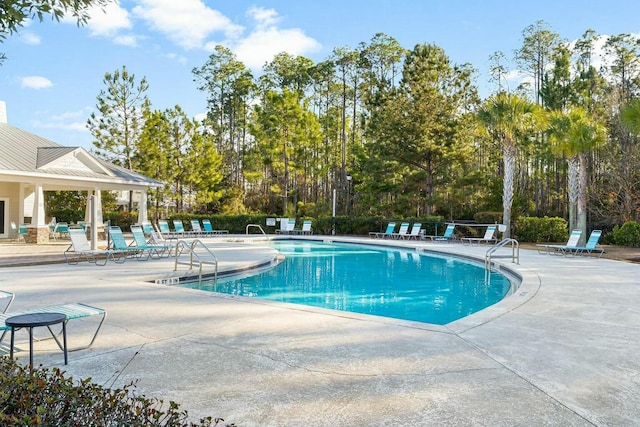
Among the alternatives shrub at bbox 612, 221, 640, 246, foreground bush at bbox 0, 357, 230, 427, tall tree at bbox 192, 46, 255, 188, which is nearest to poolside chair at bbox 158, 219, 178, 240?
tall tree at bbox 192, 46, 255, 188

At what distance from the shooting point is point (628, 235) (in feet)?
56.1


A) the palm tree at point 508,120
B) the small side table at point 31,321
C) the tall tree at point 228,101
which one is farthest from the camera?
the tall tree at point 228,101

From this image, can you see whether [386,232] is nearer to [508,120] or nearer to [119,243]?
[508,120]

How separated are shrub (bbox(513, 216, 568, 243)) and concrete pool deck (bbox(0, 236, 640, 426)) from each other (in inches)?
505

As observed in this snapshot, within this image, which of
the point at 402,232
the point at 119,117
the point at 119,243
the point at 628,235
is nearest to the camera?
the point at 119,243

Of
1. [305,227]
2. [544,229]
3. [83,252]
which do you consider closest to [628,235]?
[544,229]

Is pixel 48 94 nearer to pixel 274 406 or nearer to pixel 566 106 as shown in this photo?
pixel 274 406

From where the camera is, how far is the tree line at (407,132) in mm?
22531

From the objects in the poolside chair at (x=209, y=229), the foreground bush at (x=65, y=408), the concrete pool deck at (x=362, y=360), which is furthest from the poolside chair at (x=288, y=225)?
the foreground bush at (x=65, y=408)

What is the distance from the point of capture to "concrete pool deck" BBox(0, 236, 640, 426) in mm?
2980

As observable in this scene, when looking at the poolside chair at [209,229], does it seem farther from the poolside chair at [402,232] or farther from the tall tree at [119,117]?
the poolside chair at [402,232]

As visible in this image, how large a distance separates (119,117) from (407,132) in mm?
16212

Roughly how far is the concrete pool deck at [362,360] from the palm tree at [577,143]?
10.2 m

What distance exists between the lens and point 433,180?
26.0m
